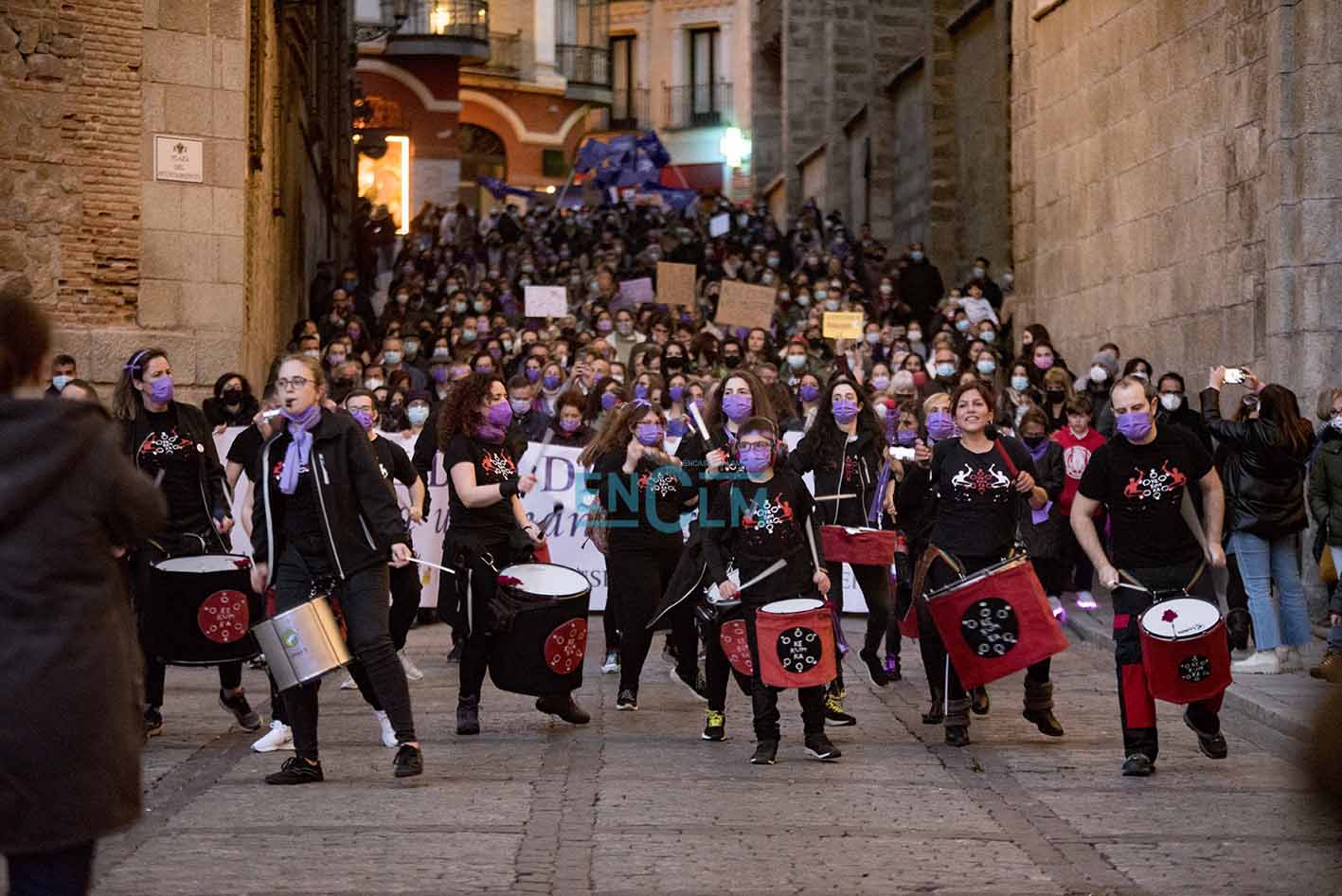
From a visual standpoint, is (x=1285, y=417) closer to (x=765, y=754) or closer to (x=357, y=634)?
(x=765, y=754)

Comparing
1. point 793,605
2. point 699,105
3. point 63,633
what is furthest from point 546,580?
point 699,105

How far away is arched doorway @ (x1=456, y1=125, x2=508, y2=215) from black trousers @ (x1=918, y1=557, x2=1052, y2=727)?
5575 centimetres

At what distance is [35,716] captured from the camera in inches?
177

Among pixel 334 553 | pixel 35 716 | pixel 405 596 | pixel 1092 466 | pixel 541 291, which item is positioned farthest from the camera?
pixel 541 291

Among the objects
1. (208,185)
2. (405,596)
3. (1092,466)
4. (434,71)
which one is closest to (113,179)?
(208,185)

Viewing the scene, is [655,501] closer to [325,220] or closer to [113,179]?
[113,179]

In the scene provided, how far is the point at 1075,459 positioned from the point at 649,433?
16.6ft

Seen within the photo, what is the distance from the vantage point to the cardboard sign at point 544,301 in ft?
85.0

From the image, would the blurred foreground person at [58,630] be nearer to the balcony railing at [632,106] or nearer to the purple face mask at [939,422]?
the purple face mask at [939,422]

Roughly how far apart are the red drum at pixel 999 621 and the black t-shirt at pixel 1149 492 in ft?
1.57

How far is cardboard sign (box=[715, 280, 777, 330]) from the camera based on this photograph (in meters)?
24.0

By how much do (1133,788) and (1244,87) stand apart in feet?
A: 32.5

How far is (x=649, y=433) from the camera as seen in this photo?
11398 millimetres

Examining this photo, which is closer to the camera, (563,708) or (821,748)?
(821,748)
